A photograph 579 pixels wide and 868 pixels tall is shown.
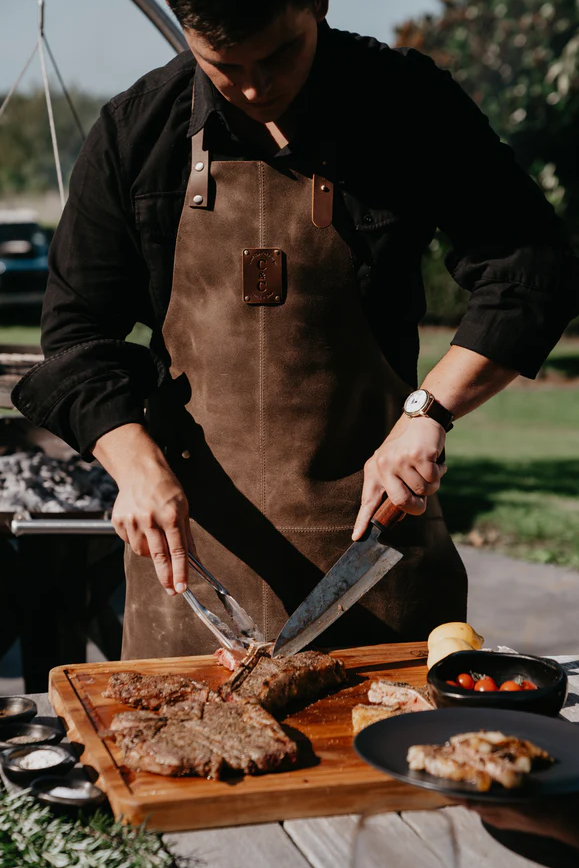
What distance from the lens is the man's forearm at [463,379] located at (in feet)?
7.81

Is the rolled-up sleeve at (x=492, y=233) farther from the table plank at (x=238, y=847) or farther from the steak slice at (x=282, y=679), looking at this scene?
the table plank at (x=238, y=847)

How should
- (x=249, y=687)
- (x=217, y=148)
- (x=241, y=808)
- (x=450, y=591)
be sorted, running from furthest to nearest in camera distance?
(x=450, y=591)
(x=217, y=148)
(x=249, y=687)
(x=241, y=808)

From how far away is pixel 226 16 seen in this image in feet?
6.29

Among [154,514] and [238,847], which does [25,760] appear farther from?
[154,514]

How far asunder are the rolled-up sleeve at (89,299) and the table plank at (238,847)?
1021 millimetres

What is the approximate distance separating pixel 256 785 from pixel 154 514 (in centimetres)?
64

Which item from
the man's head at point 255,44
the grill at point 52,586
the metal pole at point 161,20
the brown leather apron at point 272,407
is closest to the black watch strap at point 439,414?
the brown leather apron at point 272,407

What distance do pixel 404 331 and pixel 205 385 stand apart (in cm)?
51

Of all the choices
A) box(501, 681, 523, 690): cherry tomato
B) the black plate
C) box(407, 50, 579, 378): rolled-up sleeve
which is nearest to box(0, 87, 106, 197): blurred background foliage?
box(407, 50, 579, 378): rolled-up sleeve

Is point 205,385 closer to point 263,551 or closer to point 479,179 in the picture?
point 263,551

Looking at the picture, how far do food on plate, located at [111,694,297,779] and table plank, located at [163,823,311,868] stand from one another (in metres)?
0.11

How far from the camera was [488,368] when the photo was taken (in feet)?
7.88

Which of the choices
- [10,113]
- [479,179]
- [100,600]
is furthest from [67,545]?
[10,113]

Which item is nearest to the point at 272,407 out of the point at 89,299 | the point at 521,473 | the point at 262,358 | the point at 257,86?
the point at 262,358
